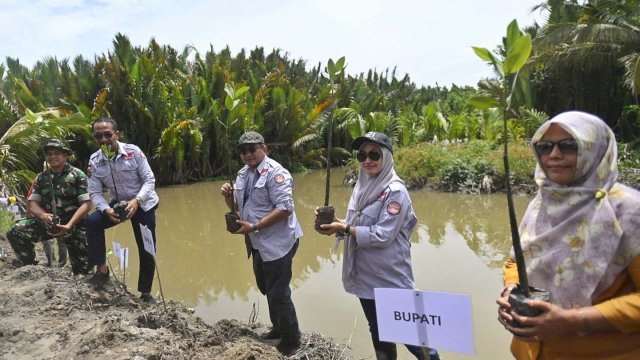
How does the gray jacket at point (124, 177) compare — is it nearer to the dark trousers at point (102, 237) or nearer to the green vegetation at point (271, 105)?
the dark trousers at point (102, 237)

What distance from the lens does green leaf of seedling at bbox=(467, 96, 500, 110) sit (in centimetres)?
142

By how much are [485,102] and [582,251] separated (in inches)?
21.7

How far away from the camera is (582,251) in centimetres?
139

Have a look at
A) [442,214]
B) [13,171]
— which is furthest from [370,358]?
[13,171]

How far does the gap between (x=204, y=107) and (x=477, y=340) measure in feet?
43.9

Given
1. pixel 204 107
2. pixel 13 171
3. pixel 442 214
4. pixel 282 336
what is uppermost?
pixel 204 107

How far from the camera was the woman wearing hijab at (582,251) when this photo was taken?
1.33 meters

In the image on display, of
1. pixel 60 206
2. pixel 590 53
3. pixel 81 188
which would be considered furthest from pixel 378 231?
pixel 590 53

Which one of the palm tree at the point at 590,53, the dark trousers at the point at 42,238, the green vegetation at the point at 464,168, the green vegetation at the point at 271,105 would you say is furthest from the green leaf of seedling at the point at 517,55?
the palm tree at the point at 590,53

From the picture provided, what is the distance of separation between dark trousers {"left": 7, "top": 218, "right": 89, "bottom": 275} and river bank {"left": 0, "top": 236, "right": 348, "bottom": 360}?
23 centimetres

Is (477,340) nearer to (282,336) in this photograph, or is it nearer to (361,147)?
(282,336)

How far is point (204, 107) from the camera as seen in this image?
15539 millimetres

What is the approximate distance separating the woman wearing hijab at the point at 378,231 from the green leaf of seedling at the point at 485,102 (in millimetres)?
1021

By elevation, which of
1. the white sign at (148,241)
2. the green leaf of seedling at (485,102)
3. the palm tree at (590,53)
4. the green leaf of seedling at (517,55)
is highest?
the palm tree at (590,53)
